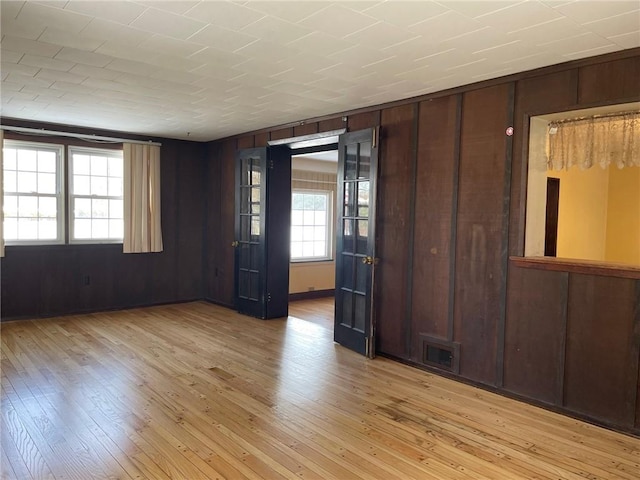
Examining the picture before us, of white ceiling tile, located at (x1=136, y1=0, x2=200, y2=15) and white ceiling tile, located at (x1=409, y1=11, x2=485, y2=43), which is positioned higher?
white ceiling tile, located at (x1=409, y1=11, x2=485, y2=43)

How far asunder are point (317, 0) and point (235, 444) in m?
2.62

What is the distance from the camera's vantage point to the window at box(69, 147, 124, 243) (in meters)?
6.27

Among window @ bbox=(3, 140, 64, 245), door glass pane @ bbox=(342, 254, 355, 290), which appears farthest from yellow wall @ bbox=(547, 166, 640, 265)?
window @ bbox=(3, 140, 64, 245)

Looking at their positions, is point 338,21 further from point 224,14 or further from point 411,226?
point 411,226

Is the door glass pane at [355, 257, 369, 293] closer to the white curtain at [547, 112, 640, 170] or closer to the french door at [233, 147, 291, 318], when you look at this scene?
the french door at [233, 147, 291, 318]

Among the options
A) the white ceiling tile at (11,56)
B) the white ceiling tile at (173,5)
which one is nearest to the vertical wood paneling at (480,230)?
the white ceiling tile at (173,5)

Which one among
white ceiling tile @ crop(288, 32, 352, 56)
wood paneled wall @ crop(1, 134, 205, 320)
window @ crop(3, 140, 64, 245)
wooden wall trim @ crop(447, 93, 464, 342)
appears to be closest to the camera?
white ceiling tile @ crop(288, 32, 352, 56)

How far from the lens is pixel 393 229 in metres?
4.54

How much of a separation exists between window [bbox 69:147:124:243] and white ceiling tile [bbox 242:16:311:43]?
14.7 feet

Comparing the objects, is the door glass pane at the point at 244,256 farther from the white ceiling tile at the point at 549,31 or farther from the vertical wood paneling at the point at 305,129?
the white ceiling tile at the point at 549,31

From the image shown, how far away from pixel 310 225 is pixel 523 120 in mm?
4969

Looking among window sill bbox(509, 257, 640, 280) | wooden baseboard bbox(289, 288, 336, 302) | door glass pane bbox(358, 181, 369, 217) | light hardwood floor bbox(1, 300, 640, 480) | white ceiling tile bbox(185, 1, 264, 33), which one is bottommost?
light hardwood floor bbox(1, 300, 640, 480)

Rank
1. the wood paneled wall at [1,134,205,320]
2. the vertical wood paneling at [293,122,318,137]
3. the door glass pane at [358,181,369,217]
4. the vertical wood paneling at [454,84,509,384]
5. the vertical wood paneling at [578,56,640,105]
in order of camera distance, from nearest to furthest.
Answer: the vertical wood paneling at [578,56,640,105]
the vertical wood paneling at [454,84,509,384]
the door glass pane at [358,181,369,217]
the vertical wood paneling at [293,122,318,137]
the wood paneled wall at [1,134,205,320]

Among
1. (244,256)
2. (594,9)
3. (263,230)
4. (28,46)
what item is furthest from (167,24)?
(244,256)
